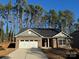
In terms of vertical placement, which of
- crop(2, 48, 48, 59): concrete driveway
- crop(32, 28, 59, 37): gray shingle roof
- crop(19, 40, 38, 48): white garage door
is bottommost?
crop(2, 48, 48, 59): concrete driveway

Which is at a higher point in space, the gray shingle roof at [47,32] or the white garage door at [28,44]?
the gray shingle roof at [47,32]

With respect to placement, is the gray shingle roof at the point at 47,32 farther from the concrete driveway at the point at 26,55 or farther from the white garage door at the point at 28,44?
the concrete driveway at the point at 26,55

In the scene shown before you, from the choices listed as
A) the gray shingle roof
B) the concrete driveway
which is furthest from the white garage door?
the concrete driveway

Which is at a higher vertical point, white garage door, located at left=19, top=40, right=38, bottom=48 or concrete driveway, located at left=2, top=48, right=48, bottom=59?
white garage door, located at left=19, top=40, right=38, bottom=48

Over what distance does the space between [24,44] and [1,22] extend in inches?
1001

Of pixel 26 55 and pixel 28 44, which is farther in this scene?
pixel 28 44

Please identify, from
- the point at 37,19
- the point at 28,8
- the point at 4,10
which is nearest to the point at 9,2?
the point at 4,10

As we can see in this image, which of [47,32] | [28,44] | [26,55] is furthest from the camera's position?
[47,32]

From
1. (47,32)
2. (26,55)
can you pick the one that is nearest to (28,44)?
(47,32)

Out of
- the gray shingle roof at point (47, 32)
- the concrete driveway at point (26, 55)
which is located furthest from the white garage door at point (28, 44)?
the concrete driveway at point (26, 55)

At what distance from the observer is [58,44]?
142 ft

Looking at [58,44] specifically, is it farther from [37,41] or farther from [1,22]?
[1,22]

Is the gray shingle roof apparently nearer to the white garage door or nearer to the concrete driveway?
the white garage door

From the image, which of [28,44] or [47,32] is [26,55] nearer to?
[28,44]
